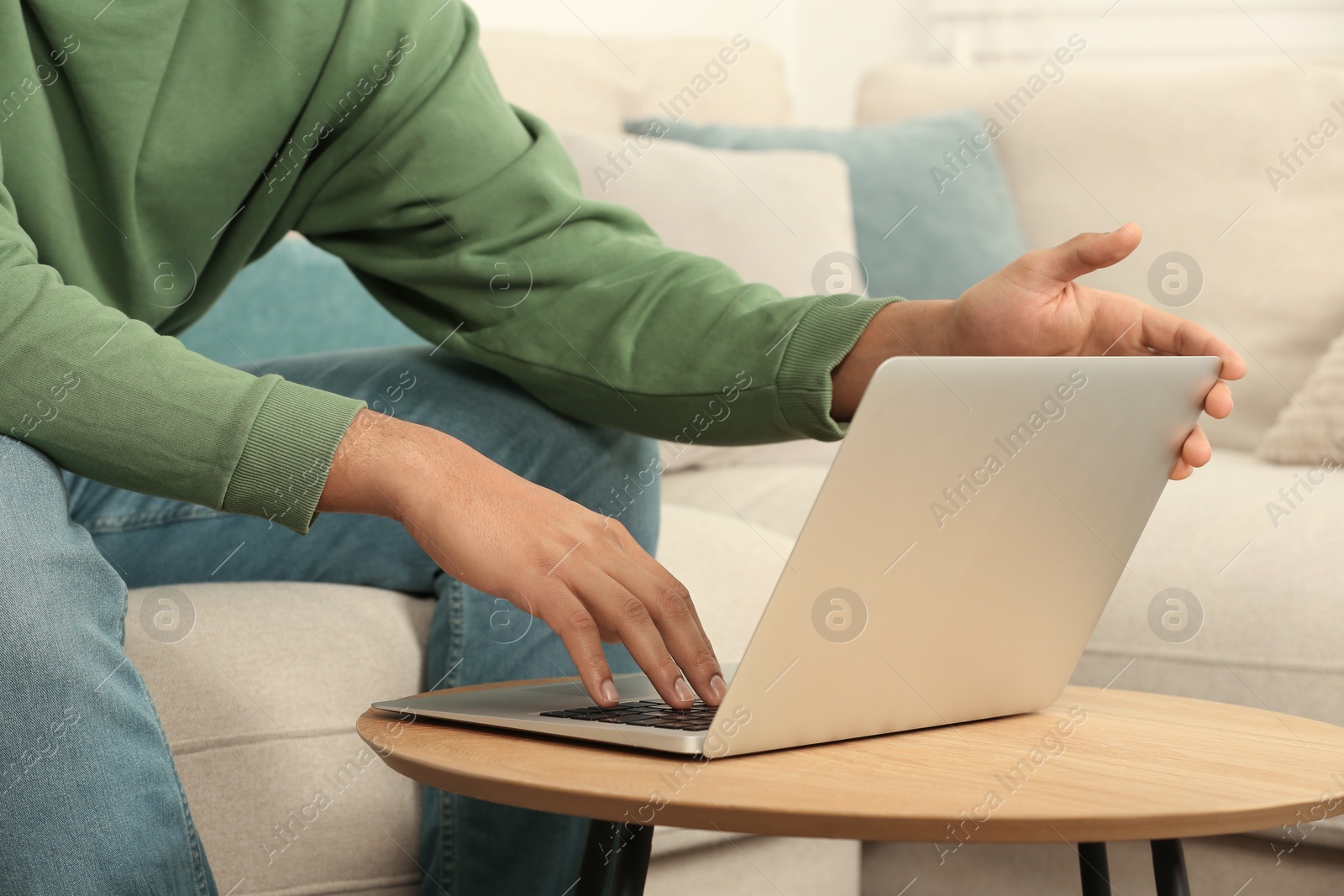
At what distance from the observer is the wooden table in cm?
45

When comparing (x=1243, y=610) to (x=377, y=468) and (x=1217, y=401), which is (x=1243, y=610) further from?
(x=377, y=468)

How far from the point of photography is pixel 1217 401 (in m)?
0.61

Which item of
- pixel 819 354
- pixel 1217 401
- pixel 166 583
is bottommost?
pixel 166 583

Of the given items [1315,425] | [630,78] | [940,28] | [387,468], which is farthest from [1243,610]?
[940,28]

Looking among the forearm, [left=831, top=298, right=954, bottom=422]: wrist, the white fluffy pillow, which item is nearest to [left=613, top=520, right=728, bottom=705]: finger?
the forearm

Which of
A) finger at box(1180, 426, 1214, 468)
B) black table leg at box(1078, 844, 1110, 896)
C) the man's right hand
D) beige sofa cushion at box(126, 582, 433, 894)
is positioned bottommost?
beige sofa cushion at box(126, 582, 433, 894)

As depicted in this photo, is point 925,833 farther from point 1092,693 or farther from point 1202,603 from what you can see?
point 1202,603

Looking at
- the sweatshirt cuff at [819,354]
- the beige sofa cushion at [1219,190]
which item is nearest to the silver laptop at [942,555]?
the sweatshirt cuff at [819,354]

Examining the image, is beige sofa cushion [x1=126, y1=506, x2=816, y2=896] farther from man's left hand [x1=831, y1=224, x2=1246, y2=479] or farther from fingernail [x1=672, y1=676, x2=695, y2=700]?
man's left hand [x1=831, y1=224, x2=1246, y2=479]

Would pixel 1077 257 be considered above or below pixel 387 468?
above

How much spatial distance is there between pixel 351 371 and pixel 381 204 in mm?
140

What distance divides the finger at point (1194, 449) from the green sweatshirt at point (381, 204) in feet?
0.76

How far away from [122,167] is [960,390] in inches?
27.1

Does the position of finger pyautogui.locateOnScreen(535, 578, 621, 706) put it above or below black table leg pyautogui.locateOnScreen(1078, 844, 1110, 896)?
above
